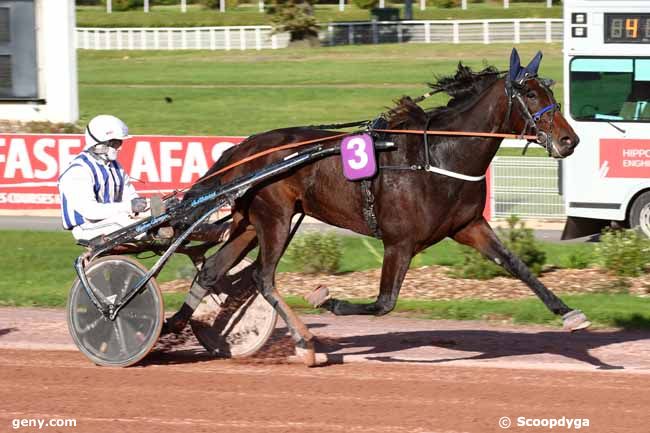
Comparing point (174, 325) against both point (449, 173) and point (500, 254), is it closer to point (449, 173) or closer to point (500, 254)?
point (449, 173)

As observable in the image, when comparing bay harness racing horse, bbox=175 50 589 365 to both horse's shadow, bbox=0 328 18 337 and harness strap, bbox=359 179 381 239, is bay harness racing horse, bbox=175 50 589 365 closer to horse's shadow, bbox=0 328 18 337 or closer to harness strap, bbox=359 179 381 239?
harness strap, bbox=359 179 381 239

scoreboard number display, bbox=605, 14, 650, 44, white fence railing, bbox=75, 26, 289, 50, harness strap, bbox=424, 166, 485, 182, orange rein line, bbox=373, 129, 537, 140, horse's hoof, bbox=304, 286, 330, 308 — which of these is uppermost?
white fence railing, bbox=75, 26, 289, 50

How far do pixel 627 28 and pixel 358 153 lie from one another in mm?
7582

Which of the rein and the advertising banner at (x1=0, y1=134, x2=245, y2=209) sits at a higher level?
the rein

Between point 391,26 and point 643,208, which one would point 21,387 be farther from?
point 391,26

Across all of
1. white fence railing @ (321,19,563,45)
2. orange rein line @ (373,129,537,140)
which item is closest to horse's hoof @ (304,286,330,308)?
orange rein line @ (373,129,537,140)

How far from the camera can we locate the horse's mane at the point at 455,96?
7.61 meters

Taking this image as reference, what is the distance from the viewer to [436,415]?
643 cm

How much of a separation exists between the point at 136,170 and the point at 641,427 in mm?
11311

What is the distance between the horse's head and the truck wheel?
708 centimetres

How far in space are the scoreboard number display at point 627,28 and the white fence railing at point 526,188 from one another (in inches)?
74.7

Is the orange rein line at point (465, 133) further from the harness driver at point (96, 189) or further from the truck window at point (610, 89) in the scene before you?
the truck window at point (610, 89)

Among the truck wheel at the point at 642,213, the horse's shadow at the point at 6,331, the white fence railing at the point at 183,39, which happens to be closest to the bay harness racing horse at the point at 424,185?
the horse's shadow at the point at 6,331

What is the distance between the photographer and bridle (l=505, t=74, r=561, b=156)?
716 centimetres
